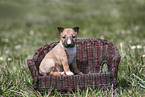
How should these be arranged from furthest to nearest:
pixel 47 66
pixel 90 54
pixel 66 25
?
pixel 66 25, pixel 90 54, pixel 47 66

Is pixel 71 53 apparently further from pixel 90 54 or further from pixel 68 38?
pixel 90 54

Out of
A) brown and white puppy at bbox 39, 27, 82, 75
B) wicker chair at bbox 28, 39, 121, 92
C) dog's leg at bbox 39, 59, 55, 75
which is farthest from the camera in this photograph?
dog's leg at bbox 39, 59, 55, 75

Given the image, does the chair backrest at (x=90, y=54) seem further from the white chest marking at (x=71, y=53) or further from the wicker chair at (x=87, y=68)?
the white chest marking at (x=71, y=53)

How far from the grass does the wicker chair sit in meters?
0.10

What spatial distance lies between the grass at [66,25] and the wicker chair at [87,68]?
0.10m

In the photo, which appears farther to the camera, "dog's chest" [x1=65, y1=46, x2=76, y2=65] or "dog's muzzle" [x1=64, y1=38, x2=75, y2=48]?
"dog's chest" [x1=65, y1=46, x2=76, y2=65]

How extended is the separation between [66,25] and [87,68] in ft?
14.7

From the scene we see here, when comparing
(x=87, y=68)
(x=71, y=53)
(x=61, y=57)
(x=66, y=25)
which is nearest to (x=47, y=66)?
(x=61, y=57)

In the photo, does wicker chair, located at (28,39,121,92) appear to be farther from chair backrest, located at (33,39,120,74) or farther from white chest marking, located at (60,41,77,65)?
white chest marking, located at (60,41,77,65)

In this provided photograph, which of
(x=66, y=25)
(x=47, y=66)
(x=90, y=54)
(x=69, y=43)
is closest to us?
(x=69, y=43)

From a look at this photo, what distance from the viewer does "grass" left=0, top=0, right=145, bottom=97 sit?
8.97 ft

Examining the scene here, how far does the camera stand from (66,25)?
7.59 m

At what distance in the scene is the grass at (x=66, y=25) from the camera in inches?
108

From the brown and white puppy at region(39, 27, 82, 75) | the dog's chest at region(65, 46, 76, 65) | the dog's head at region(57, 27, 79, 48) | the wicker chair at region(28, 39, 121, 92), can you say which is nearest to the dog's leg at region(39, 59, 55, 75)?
the brown and white puppy at region(39, 27, 82, 75)
